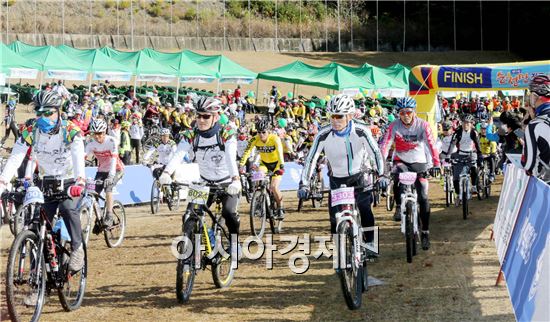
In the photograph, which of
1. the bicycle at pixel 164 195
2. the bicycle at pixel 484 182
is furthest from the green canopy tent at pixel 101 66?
the bicycle at pixel 484 182

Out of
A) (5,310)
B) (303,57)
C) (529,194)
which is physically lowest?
(5,310)

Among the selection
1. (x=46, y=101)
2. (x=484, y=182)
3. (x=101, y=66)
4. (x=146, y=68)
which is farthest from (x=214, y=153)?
(x=146, y=68)

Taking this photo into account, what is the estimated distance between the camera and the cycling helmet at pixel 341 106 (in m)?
9.65

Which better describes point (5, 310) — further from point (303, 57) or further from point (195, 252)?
point (303, 57)

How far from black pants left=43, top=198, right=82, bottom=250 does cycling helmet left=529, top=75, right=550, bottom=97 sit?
533 centimetres

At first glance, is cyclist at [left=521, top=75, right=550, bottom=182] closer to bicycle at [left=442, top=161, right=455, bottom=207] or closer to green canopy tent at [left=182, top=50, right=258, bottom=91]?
bicycle at [left=442, top=161, right=455, bottom=207]

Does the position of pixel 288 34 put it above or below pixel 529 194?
above

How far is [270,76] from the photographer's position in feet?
147

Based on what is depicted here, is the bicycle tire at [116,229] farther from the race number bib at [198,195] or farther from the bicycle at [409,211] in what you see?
the bicycle at [409,211]

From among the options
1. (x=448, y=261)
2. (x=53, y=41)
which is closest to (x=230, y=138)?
(x=448, y=261)

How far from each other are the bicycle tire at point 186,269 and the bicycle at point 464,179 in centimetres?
936

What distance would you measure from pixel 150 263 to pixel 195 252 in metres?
3.57

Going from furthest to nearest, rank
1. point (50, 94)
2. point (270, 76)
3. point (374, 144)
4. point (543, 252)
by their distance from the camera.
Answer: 1. point (270, 76)
2. point (374, 144)
3. point (50, 94)
4. point (543, 252)

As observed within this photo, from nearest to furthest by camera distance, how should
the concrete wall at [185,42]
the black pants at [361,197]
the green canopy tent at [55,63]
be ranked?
the black pants at [361,197] < the green canopy tent at [55,63] < the concrete wall at [185,42]
